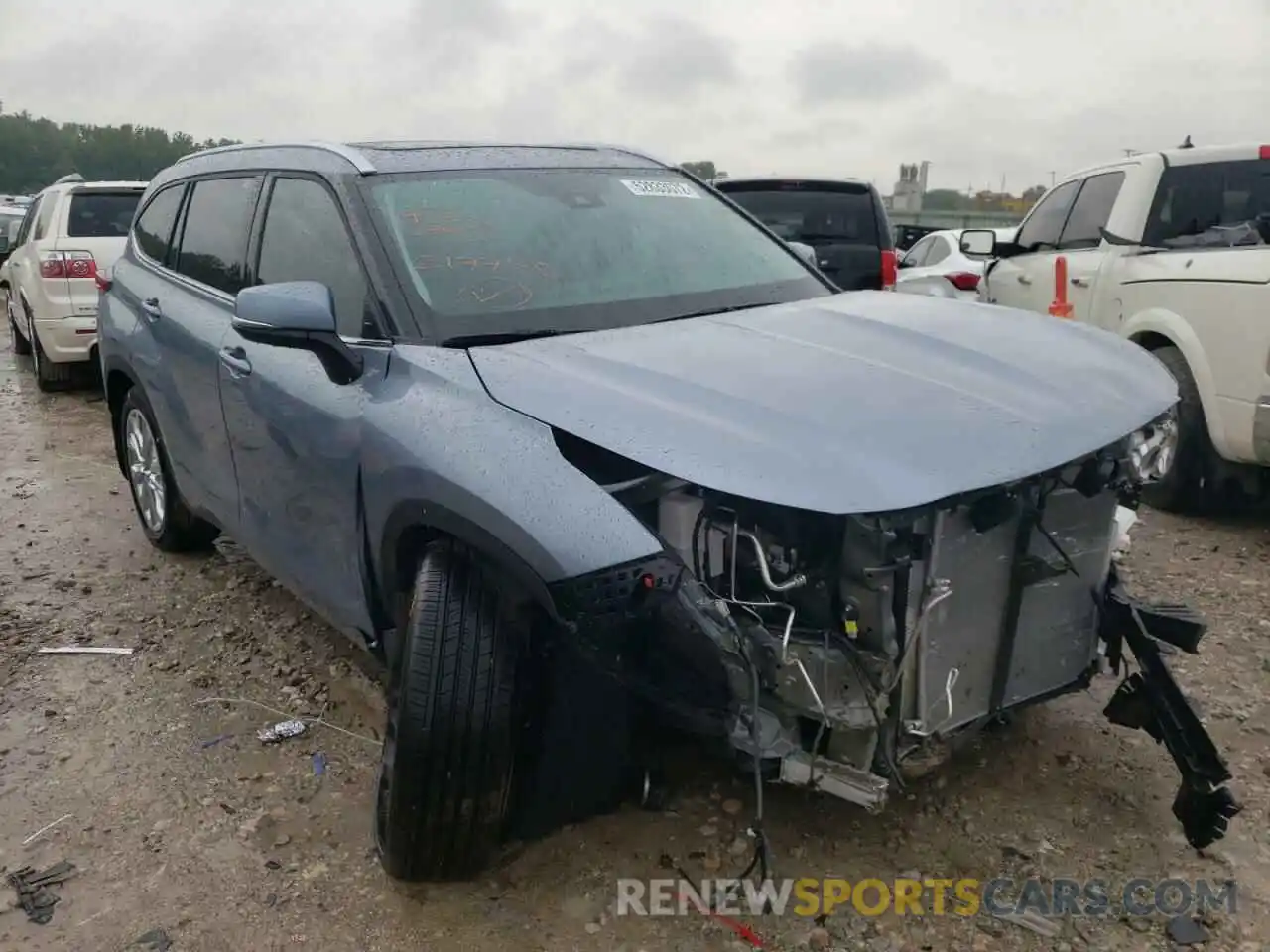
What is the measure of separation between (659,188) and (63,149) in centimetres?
6575

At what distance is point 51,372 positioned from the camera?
31.6 feet

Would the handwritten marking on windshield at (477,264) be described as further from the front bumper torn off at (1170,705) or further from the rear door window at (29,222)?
the rear door window at (29,222)

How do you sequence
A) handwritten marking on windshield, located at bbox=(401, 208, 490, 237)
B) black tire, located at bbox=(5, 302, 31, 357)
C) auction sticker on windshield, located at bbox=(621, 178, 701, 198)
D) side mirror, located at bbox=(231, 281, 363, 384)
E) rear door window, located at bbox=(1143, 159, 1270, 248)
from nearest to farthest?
1. side mirror, located at bbox=(231, 281, 363, 384)
2. handwritten marking on windshield, located at bbox=(401, 208, 490, 237)
3. auction sticker on windshield, located at bbox=(621, 178, 701, 198)
4. rear door window, located at bbox=(1143, 159, 1270, 248)
5. black tire, located at bbox=(5, 302, 31, 357)

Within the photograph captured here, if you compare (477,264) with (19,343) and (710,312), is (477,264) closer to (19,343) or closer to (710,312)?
(710,312)

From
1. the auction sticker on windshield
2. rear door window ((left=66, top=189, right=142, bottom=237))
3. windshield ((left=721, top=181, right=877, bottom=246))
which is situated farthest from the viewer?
rear door window ((left=66, top=189, right=142, bottom=237))

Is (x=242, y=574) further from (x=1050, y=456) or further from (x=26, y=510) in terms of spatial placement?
(x=1050, y=456)

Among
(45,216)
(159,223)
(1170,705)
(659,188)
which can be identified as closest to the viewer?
(1170,705)

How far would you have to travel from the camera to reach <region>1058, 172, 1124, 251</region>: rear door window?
20.3 feet

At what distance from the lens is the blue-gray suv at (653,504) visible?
2.25m

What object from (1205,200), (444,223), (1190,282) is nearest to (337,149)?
(444,223)

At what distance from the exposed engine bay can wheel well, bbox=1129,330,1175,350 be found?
317 centimetres

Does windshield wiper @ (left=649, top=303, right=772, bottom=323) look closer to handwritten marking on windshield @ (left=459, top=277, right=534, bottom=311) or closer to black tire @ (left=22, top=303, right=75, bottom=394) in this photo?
handwritten marking on windshield @ (left=459, top=277, right=534, bottom=311)

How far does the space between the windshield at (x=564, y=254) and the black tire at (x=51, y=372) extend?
7.78m

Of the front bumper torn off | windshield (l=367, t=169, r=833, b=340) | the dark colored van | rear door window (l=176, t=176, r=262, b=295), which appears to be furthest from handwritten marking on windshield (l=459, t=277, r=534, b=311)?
the dark colored van
